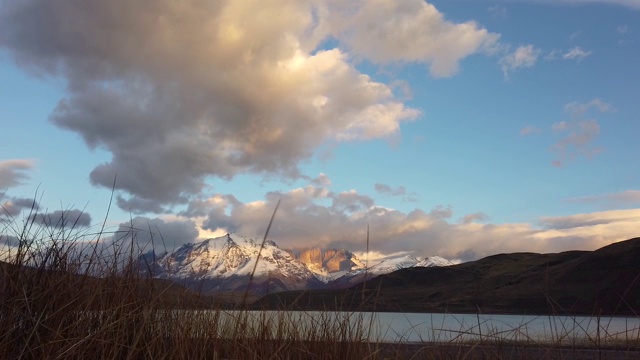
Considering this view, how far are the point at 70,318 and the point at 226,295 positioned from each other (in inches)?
114

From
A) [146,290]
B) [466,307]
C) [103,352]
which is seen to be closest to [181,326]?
[146,290]

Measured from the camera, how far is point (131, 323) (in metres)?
5.14

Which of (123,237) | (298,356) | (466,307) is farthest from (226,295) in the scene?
(466,307)

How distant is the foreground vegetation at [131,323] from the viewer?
4.61 metres

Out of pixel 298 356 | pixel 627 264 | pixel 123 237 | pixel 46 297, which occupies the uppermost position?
pixel 627 264

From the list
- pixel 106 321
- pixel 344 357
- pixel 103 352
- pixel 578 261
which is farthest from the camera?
pixel 578 261

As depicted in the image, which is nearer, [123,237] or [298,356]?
[298,356]

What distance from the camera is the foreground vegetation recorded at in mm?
4609

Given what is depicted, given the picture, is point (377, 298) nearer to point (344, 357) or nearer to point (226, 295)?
point (344, 357)

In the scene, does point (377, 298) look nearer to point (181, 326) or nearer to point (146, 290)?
point (181, 326)

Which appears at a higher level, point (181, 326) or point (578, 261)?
point (578, 261)

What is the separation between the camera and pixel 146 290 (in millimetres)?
5738

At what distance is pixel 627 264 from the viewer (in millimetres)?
150750

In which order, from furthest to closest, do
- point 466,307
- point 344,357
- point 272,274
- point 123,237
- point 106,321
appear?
point 466,307, point 123,237, point 272,274, point 344,357, point 106,321
